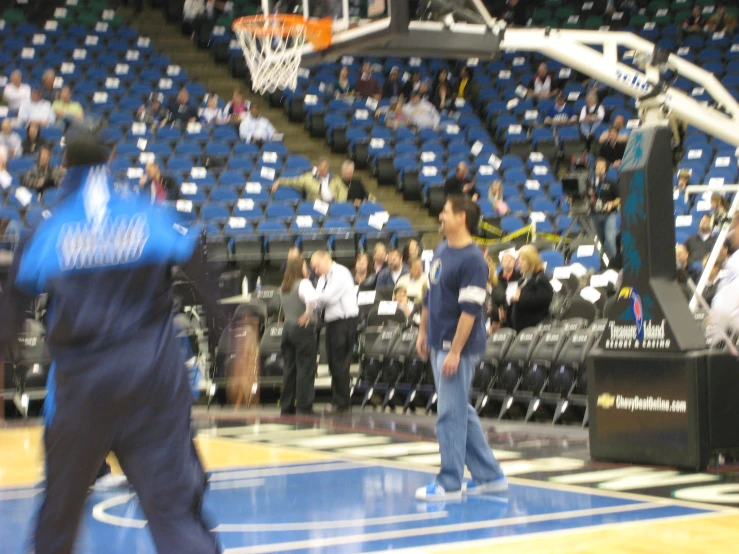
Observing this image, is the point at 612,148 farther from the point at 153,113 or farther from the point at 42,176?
the point at 42,176

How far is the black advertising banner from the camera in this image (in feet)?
28.1

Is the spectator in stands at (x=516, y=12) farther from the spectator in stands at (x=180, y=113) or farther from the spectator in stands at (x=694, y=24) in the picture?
the spectator in stands at (x=180, y=113)

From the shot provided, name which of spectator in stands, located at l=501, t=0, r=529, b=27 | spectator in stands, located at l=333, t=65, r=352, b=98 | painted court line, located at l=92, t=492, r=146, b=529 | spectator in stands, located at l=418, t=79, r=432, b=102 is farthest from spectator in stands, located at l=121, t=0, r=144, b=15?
painted court line, located at l=92, t=492, r=146, b=529

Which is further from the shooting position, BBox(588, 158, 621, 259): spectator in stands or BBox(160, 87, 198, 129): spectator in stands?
BBox(160, 87, 198, 129): spectator in stands

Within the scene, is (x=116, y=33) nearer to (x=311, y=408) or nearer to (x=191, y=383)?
(x=311, y=408)

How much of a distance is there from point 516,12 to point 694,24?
4355 millimetres

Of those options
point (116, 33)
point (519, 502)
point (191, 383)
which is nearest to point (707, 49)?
point (116, 33)

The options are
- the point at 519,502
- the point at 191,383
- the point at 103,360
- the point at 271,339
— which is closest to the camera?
the point at 103,360

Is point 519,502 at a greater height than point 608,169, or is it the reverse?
point 608,169

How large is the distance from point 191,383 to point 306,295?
9041mm

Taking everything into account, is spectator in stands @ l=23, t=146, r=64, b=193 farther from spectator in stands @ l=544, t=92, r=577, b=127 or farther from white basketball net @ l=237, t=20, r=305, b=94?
spectator in stands @ l=544, t=92, r=577, b=127

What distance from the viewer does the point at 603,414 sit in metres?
8.97

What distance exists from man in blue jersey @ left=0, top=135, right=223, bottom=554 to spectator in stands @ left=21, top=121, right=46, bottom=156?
13.2 metres

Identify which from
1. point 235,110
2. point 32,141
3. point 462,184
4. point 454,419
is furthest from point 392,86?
point 454,419
